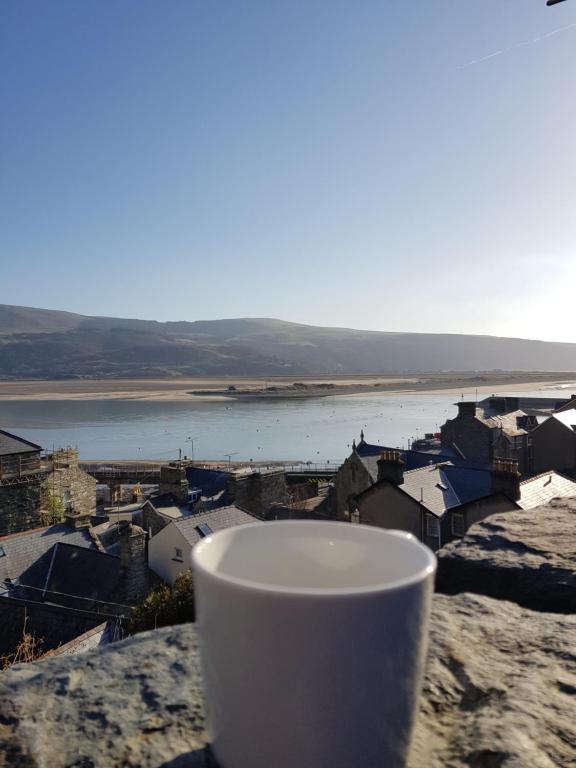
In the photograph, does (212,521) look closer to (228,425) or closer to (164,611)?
(164,611)

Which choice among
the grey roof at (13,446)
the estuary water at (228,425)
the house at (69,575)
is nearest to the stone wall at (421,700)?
the house at (69,575)

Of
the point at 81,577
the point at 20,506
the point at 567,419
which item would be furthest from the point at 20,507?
the point at 567,419

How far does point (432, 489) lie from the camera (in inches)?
627

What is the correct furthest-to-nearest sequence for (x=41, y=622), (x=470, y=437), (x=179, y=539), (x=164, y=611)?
(x=470, y=437) → (x=179, y=539) → (x=41, y=622) → (x=164, y=611)

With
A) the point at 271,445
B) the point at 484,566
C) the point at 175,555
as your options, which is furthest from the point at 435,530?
the point at 271,445

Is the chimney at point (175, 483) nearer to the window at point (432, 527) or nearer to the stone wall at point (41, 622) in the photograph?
the stone wall at point (41, 622)

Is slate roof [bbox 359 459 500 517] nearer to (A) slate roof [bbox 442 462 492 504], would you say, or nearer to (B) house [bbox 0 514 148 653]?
(A) slate roof [bbox 442 462 492 504]

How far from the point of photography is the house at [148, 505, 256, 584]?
14.8m

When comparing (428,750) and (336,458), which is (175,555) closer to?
(428,750)

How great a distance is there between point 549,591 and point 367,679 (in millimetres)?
1892

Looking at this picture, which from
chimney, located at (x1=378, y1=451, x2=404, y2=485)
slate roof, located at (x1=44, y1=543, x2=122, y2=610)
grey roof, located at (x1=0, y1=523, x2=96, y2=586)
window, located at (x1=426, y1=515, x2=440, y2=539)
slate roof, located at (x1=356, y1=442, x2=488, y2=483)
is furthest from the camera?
slate roof, located at (x1=356, y1=442, x2=488, y2=483)

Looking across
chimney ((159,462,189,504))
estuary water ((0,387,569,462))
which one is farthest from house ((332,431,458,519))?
estuary water ((0,387,569,462))

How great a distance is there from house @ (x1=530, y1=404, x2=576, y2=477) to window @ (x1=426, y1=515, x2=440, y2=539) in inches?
443

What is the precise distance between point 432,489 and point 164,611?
29.1ft
